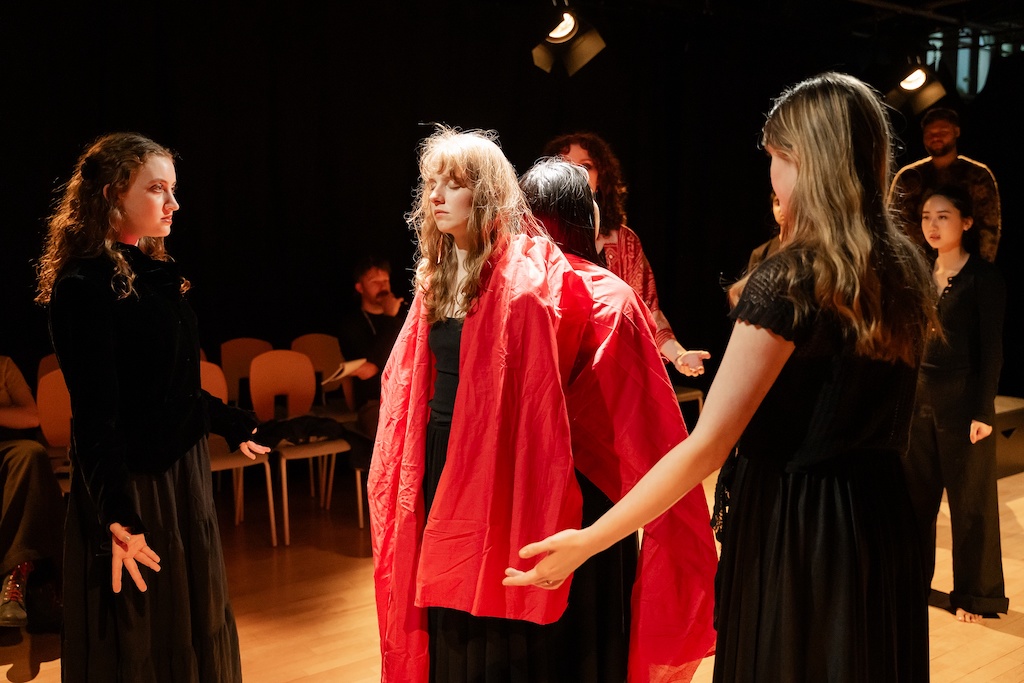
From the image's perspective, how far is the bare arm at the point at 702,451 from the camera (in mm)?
1241

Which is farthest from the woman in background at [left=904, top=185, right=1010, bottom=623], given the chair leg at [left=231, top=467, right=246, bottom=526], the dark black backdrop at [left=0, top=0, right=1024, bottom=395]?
the chair leg at [left=231, top=467, right=246, bottom=526]

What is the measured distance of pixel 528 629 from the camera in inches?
81.0

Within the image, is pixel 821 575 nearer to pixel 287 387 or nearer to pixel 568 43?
pixel 287 387

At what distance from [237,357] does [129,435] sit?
308 cm

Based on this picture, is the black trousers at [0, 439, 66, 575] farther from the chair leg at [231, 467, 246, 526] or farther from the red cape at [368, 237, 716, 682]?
the red cape at [368, 237, 716, 682]

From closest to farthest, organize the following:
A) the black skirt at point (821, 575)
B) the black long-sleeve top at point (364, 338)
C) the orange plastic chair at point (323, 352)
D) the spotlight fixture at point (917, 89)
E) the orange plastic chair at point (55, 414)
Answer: the black skirt at point (821, 575) → the orange plastic chair at point (55, 414) → the black long-sleeve top at point (364, 338) → the orange plastic chair at point (323, 352) → the spotlight fixture at point (917, 89)

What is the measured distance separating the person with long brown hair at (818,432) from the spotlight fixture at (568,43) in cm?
390

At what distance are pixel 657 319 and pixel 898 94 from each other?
340 centimetres

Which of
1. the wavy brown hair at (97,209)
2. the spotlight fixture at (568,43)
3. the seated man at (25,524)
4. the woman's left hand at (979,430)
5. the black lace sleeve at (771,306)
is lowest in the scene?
the seated man at (25,524)

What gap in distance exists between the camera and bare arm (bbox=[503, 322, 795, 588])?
124cm

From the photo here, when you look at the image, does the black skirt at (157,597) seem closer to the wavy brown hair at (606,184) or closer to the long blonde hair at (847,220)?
the long blonde hair at (847,220)

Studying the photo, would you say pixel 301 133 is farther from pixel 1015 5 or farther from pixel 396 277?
pixel 1015 5

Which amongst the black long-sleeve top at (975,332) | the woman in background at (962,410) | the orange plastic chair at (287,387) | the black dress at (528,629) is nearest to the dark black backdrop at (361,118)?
→ the orange plastic chair at (287,387)

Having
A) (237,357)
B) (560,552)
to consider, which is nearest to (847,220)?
(560,552)
